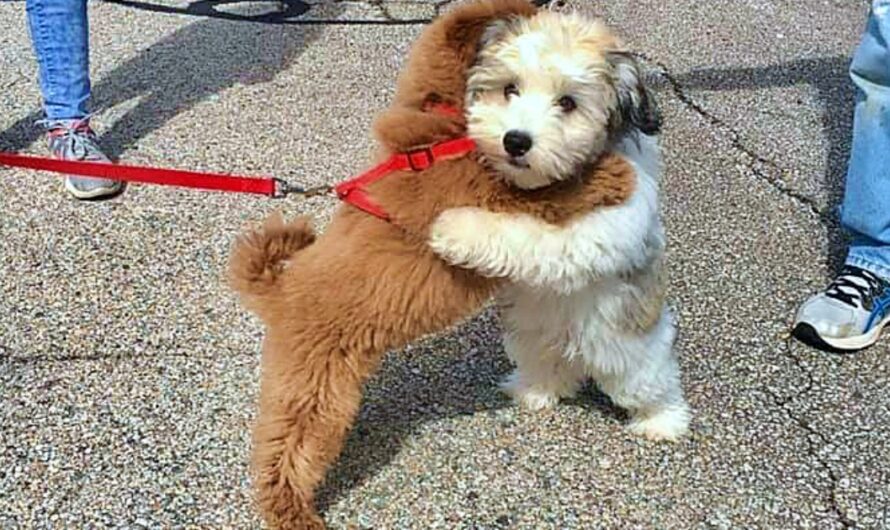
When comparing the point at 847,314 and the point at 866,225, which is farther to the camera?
the point at 866,225

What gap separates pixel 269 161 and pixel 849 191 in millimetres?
2194

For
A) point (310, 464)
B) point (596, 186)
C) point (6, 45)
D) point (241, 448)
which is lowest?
point (6, 45)

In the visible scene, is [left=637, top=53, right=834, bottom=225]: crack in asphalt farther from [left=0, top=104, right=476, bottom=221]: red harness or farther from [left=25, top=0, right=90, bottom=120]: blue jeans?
[left=25, top=0, right=90, bottom=120]: blue jeans

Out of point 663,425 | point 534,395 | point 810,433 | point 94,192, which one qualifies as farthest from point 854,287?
point 94,192

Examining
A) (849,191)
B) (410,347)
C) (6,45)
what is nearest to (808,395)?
(849,191)

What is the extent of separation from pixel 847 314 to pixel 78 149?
279cm

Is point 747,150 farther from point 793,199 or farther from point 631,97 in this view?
point 631,97

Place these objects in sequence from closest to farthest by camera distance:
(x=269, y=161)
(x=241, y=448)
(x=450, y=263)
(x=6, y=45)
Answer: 1. (x=450, y=263)
2. (x=241, y=448)
3. (x=269, y=161)
4. (x=6, y=45)

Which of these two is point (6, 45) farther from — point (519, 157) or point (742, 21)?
point (519, 157)

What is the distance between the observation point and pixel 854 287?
3488 mm

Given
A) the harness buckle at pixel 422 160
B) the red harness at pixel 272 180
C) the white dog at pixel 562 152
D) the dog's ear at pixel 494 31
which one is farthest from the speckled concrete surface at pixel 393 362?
the dog's ear at pixel 494 31

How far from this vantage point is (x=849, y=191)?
3.59 metres

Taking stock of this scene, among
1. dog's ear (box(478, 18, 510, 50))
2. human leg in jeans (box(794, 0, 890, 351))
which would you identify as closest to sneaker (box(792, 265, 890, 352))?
human leg in jeans (box(794, 0, 890, 351))

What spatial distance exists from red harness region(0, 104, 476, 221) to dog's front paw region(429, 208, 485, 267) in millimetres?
118
